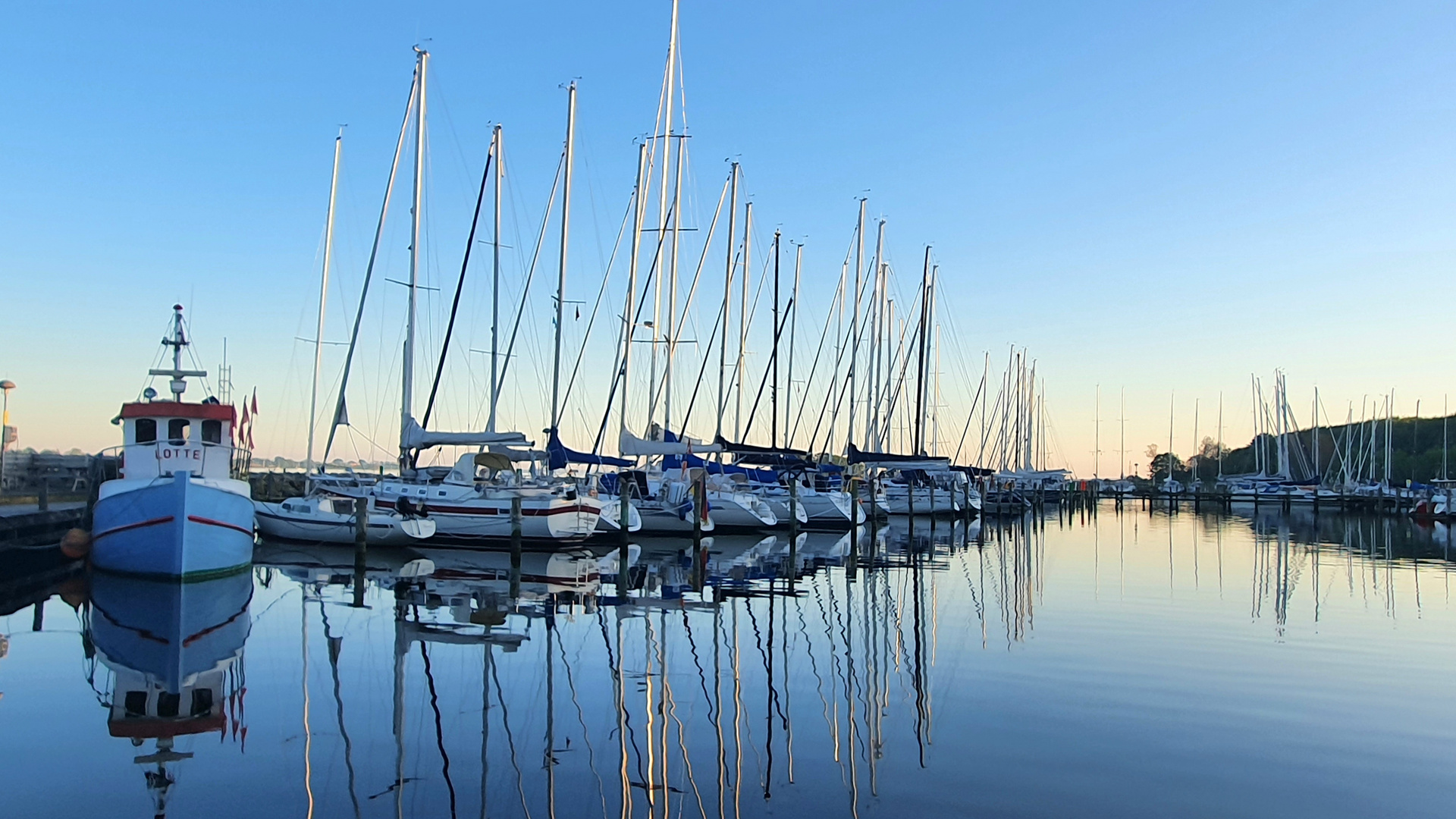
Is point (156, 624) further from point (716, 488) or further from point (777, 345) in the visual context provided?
point (777, 345)

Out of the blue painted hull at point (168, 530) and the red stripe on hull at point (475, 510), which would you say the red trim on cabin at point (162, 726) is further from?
the red stripe on hull at point (475, 510)

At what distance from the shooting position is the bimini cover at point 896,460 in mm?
51156

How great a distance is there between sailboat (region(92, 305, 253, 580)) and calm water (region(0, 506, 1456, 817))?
32.3 inches

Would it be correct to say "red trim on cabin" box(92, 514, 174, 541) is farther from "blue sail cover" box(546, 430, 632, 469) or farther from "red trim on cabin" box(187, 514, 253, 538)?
"blue sail cover" box(546, 430, 632, 469)

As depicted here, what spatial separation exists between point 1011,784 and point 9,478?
1656 inches

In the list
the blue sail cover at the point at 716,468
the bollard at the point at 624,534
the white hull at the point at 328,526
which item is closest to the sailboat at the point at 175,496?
the white hull at the point at 328,526

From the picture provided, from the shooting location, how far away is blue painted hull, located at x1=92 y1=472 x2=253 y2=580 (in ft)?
70.5

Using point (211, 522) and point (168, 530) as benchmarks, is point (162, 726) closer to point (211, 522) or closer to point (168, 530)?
point (168, 530)

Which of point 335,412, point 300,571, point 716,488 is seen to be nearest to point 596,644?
point 300,571

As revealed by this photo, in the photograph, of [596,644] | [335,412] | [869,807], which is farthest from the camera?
[335,412]

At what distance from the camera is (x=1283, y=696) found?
43.5ft

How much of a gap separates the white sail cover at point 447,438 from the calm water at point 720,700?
7.60 metres

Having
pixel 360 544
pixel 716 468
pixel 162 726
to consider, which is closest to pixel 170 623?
pixel 162 726

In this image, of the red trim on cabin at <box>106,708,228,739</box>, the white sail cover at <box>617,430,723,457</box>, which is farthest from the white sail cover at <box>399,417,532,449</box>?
the red trim on cabin at <box>106,708,228,739</box>
